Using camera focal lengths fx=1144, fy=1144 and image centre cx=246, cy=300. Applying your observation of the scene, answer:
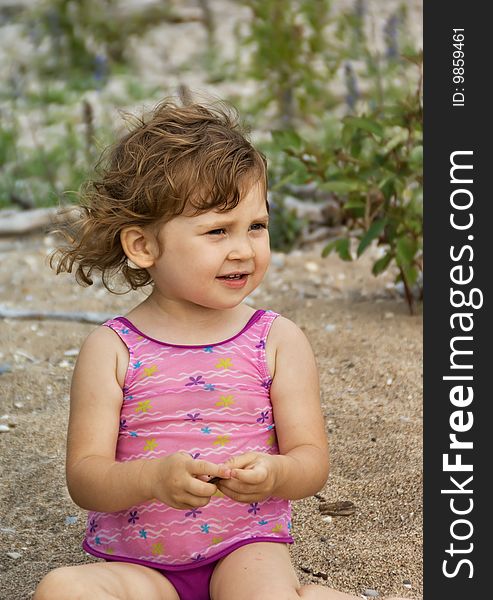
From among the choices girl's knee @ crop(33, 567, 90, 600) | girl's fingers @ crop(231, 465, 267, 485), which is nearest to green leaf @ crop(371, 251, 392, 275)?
girl's fingers @ crop(231, 465, 267, 485)

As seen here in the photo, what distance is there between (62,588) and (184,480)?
0.29 m

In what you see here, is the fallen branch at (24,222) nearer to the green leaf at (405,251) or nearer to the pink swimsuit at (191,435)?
the green leaf at (405,251)

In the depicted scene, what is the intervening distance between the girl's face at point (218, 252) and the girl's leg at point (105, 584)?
0.52 metres

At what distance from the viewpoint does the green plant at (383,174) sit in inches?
153

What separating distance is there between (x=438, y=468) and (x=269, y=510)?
394 mm

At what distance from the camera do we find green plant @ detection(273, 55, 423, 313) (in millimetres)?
3885

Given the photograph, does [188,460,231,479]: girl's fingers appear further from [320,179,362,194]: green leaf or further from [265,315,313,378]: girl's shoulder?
[320,179,362,194]: green leaf

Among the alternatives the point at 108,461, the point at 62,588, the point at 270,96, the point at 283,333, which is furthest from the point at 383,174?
the point at 270,96

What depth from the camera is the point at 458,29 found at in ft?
8.32

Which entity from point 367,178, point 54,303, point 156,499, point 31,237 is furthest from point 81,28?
point 156,499

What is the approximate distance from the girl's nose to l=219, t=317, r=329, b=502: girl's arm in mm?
211

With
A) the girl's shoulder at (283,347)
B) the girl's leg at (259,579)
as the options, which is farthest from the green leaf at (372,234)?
the girl's leg at (259,579)

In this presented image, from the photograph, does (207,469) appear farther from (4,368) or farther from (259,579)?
(4,368)

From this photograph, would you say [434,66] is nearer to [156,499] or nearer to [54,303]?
[156,499]
